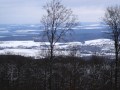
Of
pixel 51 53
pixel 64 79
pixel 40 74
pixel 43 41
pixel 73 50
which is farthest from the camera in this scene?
pixel 73 50

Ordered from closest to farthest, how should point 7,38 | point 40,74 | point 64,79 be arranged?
point 64,79 < point 40,74 < point 7,38

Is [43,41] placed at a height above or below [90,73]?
above

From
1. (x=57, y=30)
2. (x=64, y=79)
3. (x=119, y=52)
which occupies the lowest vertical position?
(x=64, y=79)

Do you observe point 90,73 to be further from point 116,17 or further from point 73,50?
point 116,17

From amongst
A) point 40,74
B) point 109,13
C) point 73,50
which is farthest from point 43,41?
point 73,50

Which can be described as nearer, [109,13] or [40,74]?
[109,13]

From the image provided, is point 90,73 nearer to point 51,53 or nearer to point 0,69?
point 0,69

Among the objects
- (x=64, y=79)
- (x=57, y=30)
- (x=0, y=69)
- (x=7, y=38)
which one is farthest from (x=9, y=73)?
(x=7, y=38)

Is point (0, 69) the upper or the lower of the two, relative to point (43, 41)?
lower

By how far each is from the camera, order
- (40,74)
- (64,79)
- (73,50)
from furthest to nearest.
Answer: (73,50) → (40,74) → (64,79)
